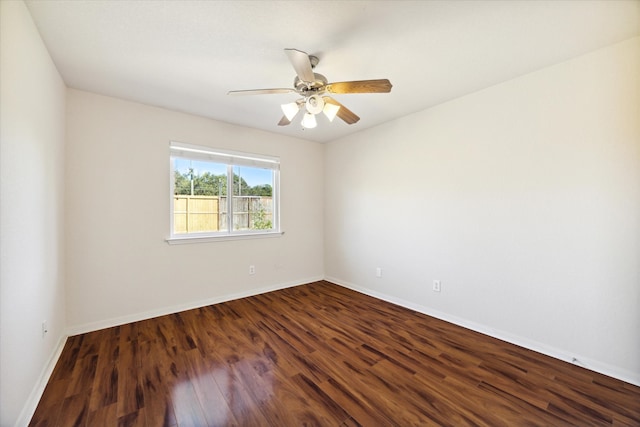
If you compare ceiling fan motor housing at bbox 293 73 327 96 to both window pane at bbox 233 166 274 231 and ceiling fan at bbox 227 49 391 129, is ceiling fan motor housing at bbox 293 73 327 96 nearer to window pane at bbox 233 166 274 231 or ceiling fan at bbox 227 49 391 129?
ceiling fan at bbox 227 49 391 129

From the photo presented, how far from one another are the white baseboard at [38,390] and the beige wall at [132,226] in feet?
1.68

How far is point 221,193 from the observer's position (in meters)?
3.53

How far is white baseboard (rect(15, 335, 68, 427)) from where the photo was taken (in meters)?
1.43

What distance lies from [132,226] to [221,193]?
3.57ft

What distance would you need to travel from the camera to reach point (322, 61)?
2.05m

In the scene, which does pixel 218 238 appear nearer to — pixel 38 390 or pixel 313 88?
pixel 38 390

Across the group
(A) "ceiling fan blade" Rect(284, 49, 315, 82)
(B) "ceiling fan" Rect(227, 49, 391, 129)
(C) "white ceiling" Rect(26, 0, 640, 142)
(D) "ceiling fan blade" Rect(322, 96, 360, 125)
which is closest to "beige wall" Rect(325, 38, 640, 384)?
(C) "white ceiling" Rect(26, 0, 640, 142)

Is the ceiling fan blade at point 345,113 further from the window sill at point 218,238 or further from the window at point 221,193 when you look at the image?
the window sill at point 218,238

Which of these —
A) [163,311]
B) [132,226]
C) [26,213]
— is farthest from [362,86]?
[163,311]

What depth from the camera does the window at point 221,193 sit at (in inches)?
125

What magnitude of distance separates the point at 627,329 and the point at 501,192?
1.29 metres

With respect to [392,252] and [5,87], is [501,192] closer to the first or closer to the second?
[392,252]

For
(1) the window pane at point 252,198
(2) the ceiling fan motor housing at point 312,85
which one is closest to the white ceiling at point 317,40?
(2) the ceiling fan motor housing at point 312,85

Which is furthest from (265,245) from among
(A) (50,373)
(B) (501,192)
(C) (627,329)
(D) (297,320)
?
(C) (627,329)
